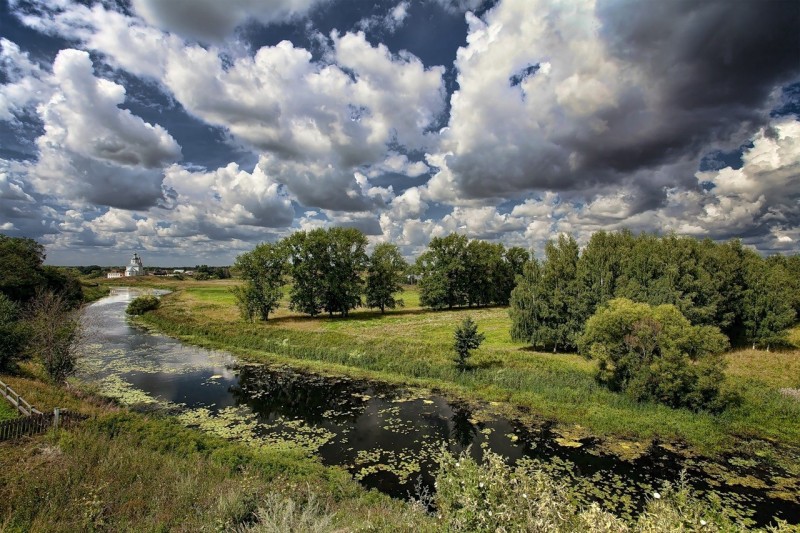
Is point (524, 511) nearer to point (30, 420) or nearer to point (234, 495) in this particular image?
point (234, 495)

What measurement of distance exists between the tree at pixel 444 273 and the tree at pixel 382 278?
6.26 meters

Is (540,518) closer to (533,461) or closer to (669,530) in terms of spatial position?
(669,530)

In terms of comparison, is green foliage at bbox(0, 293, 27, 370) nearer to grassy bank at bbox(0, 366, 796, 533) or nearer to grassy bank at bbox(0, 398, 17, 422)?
grassy bank at bbox(0, 398, 17, 422)

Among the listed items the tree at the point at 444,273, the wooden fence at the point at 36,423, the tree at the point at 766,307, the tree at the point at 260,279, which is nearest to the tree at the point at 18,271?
the tree at the point at 260,279

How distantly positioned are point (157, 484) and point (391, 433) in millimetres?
10904

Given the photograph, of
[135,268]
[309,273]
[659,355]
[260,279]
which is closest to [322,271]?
[309,273]

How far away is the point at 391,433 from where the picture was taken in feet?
62.4

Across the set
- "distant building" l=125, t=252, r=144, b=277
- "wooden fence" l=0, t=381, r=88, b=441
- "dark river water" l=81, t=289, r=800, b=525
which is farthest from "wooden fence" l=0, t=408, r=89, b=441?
"distant building" l=125, t=252, r=144, b=277

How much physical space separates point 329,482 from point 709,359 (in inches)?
805

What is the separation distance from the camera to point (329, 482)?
44.5 ft

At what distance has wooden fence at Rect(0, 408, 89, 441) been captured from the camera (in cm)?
1370

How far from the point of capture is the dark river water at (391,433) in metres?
14.1

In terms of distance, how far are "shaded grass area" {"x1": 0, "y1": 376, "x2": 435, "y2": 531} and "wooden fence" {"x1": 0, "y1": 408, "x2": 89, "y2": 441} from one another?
0.56 metres

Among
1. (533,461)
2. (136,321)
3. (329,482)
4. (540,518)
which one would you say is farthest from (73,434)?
(136,321)
